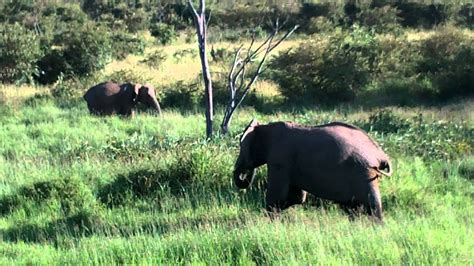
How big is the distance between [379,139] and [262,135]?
4.22 m

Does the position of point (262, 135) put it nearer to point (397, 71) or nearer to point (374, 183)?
point (374, 183)

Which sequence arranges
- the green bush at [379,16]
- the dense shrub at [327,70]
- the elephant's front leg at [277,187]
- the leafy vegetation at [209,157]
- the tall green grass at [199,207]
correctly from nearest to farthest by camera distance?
the tall green grass at [199,207], the leafy vegetation at [209,157], the elephant's front leg at [277,187], the dense shrub at [327,70], the green bush at [379,16]

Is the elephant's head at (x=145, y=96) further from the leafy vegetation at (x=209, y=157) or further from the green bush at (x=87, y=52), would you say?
the green bush at (x=87, y=52)

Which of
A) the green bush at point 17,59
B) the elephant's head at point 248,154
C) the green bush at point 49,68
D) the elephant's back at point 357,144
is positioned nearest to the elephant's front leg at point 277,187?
the elephant's head at point 248,154

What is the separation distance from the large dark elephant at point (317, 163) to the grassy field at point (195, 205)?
0.99 feet

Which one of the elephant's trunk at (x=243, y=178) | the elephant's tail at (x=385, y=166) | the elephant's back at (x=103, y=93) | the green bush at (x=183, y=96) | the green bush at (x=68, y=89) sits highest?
the elephant's tail at (x=385, y=166)

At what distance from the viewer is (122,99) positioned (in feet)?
54.3

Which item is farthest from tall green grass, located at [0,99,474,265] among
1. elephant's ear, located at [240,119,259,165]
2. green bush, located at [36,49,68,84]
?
green bush, located at [36,49,68,84]

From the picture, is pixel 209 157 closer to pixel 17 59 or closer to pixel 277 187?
pixel 277 187

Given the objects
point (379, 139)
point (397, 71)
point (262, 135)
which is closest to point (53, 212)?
point (262, 135)

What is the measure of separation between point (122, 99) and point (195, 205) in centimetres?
895

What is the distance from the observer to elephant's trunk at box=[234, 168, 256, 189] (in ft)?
24.8

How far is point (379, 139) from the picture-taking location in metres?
11.0

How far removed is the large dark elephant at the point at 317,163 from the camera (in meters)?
6.59
